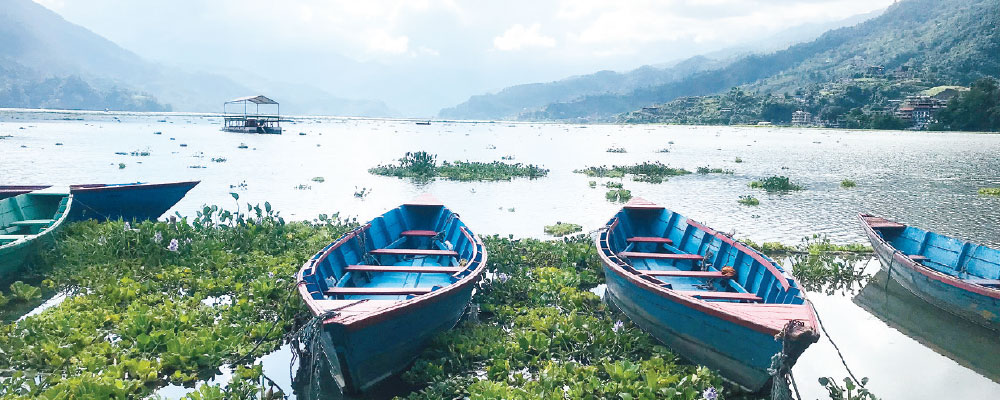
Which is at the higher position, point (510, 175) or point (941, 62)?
point (941, 62)

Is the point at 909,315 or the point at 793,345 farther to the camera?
the point at 909,315

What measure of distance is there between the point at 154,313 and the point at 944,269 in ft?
55.2

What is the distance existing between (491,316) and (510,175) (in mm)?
23722

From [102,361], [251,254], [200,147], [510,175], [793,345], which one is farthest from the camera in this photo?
[200,147]

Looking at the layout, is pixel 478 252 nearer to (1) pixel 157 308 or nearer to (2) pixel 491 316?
(2) pixel 491 316

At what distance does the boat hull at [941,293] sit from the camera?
9773mm

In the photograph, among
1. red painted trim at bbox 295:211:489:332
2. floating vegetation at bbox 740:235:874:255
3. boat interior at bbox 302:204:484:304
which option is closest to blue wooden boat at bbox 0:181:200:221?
boat interior at bbox 302:204:484:304

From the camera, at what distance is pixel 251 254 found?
1277 centimetres

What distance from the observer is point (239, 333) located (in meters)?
8.65

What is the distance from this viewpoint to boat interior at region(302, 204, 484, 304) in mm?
8953

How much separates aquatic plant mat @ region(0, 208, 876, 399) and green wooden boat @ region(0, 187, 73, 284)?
1.47 ft

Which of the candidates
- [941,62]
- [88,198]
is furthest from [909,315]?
[941,62]

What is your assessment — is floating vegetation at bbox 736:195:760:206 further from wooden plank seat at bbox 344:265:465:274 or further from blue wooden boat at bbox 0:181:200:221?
blue wooden boat at bbox 0:181:200:221

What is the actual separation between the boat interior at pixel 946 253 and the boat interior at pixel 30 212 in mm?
20914
